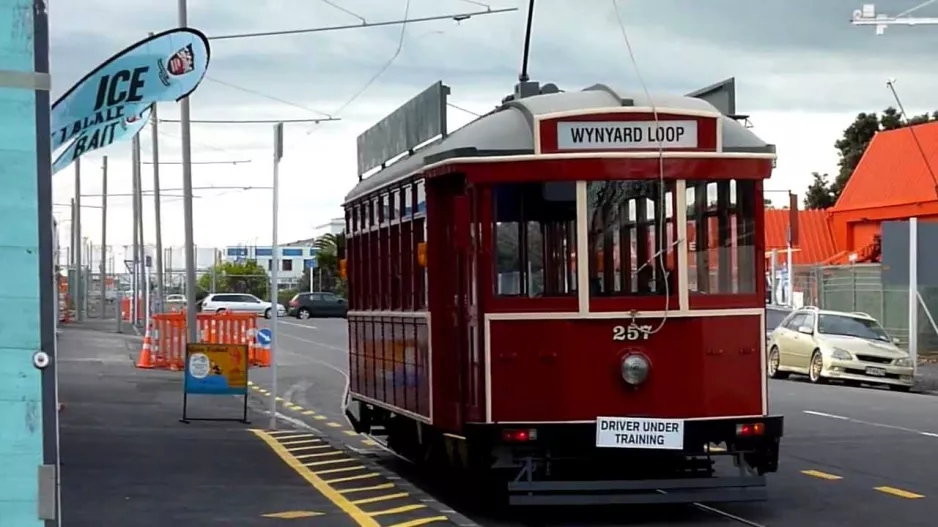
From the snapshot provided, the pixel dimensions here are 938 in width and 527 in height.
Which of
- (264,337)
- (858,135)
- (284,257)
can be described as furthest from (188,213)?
(284,257)

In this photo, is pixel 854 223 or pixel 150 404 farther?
pixel 854 223

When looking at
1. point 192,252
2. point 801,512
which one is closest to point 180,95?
point 801,512

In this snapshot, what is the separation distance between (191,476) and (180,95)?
3524mm

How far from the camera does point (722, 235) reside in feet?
35.6

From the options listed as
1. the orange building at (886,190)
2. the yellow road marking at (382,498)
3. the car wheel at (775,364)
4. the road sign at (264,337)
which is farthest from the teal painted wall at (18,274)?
the orange building at (886,190)

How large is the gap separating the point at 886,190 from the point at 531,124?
144 ft

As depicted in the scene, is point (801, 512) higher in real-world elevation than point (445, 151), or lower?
lower

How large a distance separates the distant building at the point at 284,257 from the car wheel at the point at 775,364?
224 ft

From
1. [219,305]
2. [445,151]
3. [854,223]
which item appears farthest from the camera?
[219,305]

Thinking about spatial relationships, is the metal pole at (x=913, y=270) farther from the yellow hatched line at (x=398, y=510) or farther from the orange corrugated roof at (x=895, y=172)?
the yellow hatched line at (x=398, y=510)

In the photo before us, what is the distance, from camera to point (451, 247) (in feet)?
36.8

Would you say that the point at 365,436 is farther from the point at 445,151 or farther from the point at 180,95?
the point at 445,151

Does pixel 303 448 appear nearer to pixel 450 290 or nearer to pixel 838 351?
pixel 450 290

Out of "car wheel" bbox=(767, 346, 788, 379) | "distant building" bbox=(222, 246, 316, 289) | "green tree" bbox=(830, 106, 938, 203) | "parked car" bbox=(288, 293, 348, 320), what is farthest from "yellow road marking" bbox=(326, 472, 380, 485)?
"distant building" bbox=(222, 246, 316, 289)
